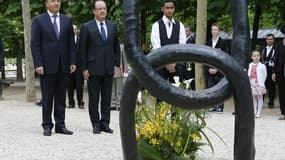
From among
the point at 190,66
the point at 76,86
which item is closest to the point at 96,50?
the point at 76,86

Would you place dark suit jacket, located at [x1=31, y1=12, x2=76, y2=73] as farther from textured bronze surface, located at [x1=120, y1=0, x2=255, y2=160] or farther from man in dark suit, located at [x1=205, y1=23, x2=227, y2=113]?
textured bronze surface, located at [x1=120, y1=0, x2=255, y2=160]

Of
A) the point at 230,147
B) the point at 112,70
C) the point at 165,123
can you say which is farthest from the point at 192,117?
the point at 112,70

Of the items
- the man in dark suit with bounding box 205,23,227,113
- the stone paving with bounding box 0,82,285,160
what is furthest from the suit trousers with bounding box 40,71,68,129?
the man in dark suit with bounding box 205,23,227,113

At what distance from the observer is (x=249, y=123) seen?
13.5 ft

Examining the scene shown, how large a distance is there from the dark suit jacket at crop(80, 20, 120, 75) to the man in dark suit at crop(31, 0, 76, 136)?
190 mm

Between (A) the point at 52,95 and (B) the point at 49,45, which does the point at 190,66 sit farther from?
(B) the point at 49,45

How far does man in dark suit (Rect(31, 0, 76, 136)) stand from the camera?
841 centimetres

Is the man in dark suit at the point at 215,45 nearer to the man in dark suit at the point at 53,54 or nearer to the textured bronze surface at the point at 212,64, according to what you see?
the man in dark suit at the point at 53,54

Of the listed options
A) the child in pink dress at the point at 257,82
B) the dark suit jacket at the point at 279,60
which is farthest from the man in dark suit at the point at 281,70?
the child in pink dress at the point at 257,82

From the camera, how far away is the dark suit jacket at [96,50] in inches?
335

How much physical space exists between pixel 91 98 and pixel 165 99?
15.6 ft

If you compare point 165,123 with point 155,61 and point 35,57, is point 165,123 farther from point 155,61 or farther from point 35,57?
point 35,57

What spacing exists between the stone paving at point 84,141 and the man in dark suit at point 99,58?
17.5 inches

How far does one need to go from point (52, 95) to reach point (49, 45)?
79 centimetres
